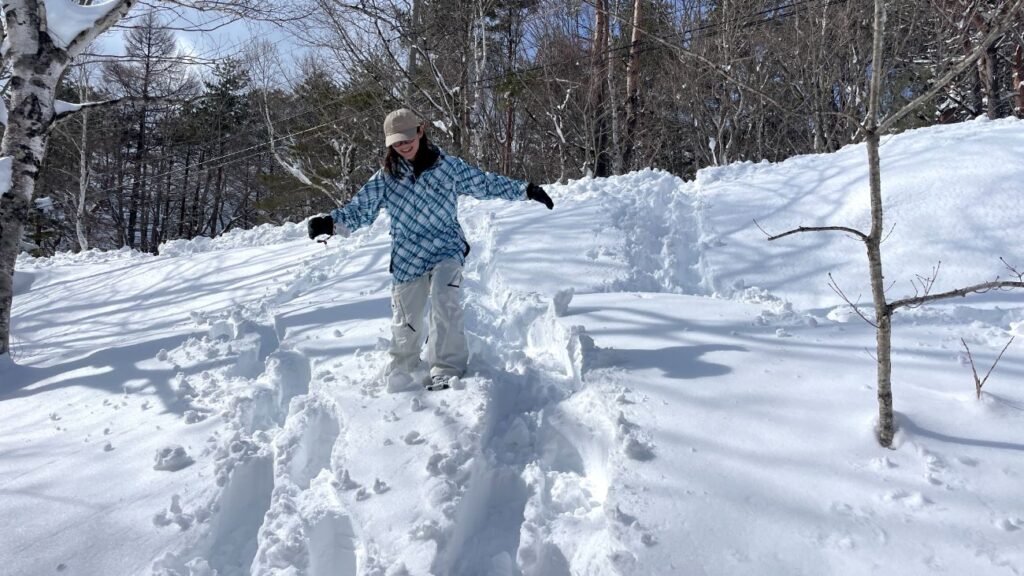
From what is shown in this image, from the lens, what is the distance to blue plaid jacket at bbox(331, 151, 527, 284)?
3191 millimetres

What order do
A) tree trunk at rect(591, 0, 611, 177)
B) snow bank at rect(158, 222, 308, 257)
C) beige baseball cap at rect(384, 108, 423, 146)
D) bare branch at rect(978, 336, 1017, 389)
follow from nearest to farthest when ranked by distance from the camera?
bare branch at rect(978, 336, 1017, 389), beige baseball cap at rect(384, 108, 423, 146), snow bank at rect(158, 222, 308, 257), tree trunk at rect(591, 0, 611, 177)

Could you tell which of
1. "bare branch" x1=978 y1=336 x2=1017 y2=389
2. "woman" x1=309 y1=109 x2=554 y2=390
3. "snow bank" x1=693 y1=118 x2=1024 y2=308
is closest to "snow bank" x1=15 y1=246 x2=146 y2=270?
"woman" x1=309 y1=109 x2=554 y2=390

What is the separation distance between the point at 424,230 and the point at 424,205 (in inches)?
5.5

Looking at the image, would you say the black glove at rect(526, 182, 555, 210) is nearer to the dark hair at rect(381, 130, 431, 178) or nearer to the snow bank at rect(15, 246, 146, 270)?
the dark hair at rect(381, 130, 431, 178)

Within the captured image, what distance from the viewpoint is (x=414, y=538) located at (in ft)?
6.93

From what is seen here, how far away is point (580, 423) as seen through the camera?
2787 mm

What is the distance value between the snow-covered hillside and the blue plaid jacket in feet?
2.38

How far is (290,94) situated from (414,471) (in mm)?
19745

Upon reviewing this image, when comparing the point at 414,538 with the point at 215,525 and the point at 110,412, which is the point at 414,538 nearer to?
the point at 215,525

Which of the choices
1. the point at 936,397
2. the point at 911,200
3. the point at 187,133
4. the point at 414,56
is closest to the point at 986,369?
the point at 936,397

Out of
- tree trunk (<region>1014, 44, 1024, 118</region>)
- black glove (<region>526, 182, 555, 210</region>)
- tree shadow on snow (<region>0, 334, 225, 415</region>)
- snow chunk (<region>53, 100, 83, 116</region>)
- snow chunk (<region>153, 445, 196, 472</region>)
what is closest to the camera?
snow chunk (<region>153, 445, 196, 472</region>)

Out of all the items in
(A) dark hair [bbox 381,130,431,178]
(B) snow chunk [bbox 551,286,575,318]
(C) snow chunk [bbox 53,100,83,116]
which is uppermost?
(C) snow chunk [bbox 53,100,83,116]

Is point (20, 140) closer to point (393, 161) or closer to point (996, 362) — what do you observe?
point (393, 161)

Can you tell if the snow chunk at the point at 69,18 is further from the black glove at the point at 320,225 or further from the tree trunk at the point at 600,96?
the tree trunk at the point at 600,96
